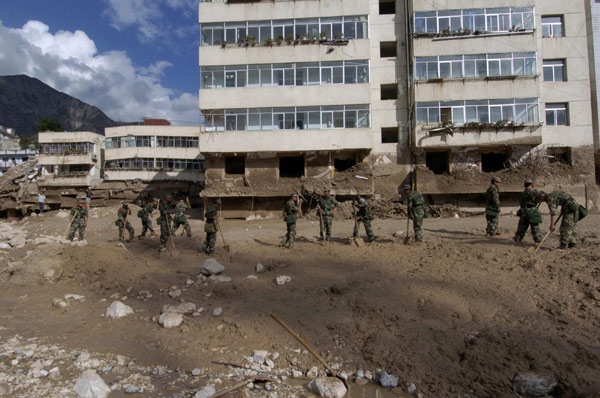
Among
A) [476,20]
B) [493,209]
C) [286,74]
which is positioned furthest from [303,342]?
[476,20]

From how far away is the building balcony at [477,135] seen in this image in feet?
67.7

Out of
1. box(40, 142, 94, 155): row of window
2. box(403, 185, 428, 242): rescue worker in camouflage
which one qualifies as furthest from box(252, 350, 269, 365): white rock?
box(40, 142, 94, 155): row of window

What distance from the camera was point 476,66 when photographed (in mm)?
21484

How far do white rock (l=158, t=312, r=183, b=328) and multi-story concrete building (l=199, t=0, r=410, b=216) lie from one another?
15.1 metres

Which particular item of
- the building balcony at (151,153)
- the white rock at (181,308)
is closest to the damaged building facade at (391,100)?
the white rock at (181,308)

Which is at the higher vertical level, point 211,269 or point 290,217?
point 290,217

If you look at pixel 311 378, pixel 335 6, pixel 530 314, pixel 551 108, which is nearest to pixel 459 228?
pixel 530 314

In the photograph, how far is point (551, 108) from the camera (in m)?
21.9

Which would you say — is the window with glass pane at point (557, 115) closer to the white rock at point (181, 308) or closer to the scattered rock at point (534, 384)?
the scattered rock at point (534, 384)

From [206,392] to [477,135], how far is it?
21059mm

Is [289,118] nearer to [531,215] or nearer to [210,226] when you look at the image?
[210,226]

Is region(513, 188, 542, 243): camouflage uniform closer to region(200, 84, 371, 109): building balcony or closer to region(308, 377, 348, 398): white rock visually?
region(308, 377, 348, 398): white rock

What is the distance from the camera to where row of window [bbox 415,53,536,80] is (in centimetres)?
2102

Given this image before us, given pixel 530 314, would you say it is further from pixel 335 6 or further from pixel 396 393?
pixel 335 6
